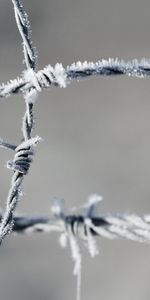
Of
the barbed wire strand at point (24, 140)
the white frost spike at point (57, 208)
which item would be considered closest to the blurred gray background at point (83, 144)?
the white frost spike at point (57, 208)

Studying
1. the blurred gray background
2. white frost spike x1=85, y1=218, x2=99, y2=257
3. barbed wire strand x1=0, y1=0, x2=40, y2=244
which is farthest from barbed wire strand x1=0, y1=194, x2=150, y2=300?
the blurred gray background

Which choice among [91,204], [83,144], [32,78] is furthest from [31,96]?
[83,144]

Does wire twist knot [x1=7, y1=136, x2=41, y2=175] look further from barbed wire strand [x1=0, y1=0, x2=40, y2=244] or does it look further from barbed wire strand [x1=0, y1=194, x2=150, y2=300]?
barbed wire strand [x1=0, y1=194, x2=150, y2=300]

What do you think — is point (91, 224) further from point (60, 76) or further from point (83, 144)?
point (83, 144)

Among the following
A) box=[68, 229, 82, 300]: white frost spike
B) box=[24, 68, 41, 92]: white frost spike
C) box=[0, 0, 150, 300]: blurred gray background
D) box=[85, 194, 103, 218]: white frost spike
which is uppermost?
box=[0, 0, 150, 300]: blurred gray background

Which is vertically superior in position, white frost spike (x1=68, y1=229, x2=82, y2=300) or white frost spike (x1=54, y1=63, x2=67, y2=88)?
white frost spike (x1=54, y1=63, x2=67, y2=88)

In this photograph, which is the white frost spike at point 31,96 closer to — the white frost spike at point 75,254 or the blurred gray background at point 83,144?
the white frost spike at point 75,254

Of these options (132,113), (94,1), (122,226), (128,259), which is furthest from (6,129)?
(122,226)
